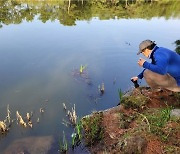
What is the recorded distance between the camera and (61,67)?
17203mm

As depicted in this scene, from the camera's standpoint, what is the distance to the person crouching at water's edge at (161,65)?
7.77 meters

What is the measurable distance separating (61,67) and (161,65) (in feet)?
33.3

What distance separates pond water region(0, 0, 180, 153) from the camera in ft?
38.3

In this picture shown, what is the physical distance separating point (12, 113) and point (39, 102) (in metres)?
1.52

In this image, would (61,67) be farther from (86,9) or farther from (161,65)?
(86,9)

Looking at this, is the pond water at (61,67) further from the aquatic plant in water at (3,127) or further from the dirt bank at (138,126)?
the dirt bank at (138,126)

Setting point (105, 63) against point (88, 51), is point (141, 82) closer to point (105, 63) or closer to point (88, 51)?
point (105, 63)

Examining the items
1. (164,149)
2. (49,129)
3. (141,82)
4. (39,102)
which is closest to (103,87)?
(141,82)

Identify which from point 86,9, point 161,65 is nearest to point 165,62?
point 161,65

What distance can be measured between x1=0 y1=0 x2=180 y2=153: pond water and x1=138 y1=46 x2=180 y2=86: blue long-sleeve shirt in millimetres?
4017

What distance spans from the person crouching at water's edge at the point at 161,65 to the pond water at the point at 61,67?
3.74 metres

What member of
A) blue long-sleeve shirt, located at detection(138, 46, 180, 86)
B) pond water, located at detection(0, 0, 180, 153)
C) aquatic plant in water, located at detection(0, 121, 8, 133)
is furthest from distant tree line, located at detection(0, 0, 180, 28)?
blue long-sleeve shirt, located at detection(138, 46, 180, 86)

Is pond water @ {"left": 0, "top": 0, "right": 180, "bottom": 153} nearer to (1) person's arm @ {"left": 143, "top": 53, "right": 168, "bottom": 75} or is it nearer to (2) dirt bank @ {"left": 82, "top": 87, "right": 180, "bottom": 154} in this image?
(2) dirt bank @ {"left": 82, "top": 87, "right": 180, "bottom": 154}

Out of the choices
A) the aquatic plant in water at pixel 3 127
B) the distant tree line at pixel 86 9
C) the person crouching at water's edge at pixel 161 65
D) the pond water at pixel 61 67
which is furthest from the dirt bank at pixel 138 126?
the distant tree line at pixel 86 9
